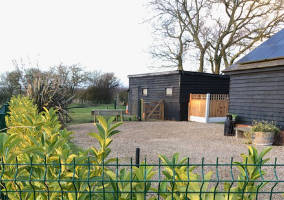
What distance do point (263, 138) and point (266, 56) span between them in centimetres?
282

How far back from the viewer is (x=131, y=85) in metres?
18.3

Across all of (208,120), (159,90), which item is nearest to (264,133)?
(208,120)

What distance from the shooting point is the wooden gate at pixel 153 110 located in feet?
50.0

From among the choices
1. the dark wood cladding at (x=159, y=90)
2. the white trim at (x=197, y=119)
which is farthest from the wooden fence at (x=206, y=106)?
the dark wood cladding at (x=159, y=90)

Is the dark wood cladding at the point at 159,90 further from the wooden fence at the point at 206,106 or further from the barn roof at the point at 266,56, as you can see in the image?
the barn roof at the point at 266,56

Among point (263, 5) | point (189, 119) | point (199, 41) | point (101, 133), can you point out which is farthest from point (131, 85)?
point (101, 133)

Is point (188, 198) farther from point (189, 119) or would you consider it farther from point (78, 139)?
point (189, 119)

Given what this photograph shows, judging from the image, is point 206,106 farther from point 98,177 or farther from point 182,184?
point 98,177

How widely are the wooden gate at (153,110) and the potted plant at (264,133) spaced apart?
8.32 metres

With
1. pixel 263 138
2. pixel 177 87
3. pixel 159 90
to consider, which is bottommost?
pixel 263 138

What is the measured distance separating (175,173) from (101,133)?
545 millimetres

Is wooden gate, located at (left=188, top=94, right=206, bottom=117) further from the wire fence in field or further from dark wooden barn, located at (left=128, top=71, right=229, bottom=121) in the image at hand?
the wire fence in field

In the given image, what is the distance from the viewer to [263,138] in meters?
7.36

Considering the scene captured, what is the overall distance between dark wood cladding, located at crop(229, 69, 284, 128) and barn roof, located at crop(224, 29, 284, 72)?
15.8 inches
